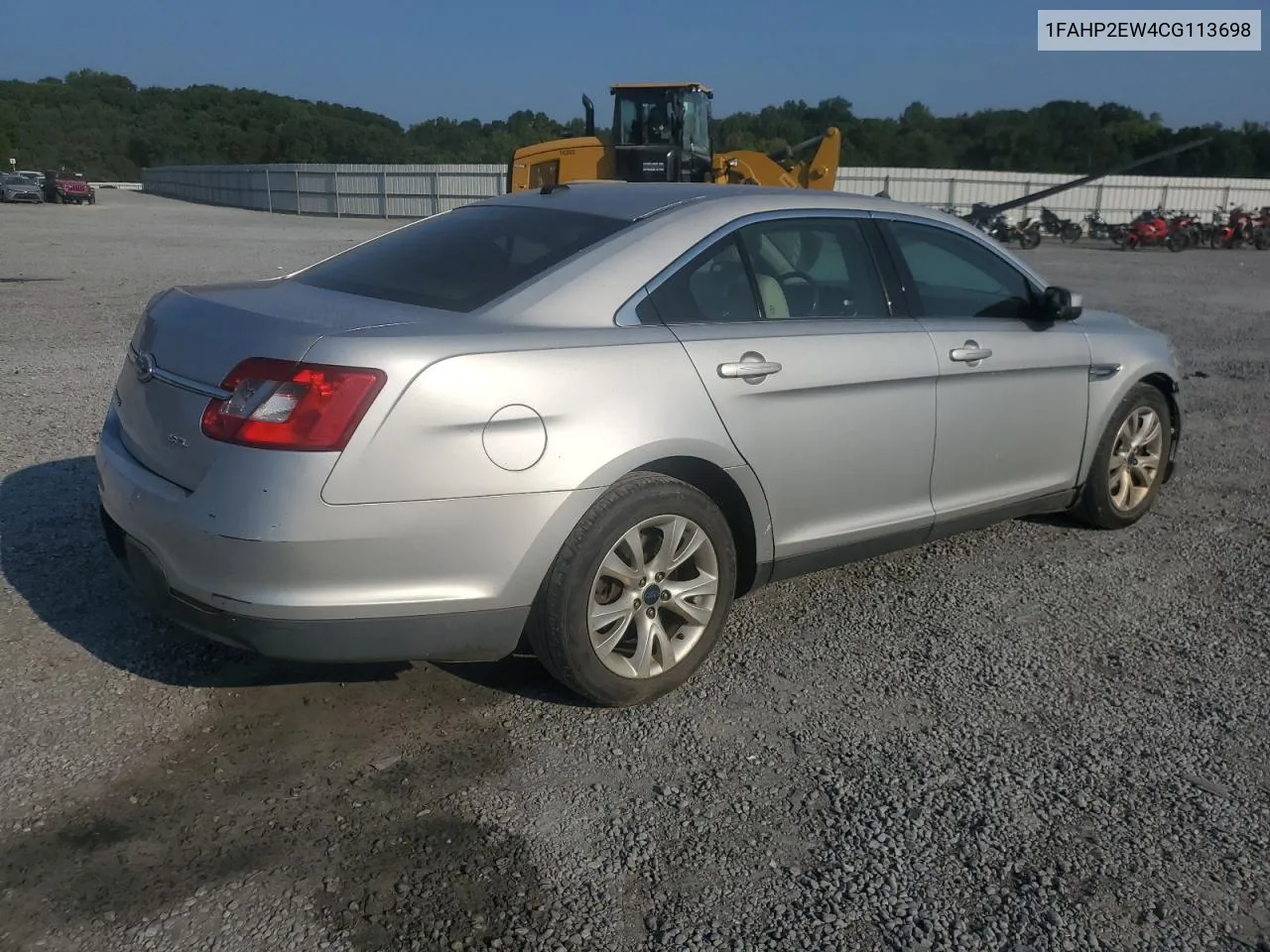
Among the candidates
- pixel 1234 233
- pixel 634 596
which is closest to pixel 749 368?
pixel 634 596

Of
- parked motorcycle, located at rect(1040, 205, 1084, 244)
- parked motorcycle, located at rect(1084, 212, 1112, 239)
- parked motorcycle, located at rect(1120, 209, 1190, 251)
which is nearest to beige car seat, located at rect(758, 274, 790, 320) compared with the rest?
parked motorcycle, located at rect(1120, 209, 1190, 251)

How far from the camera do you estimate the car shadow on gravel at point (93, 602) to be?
3732 mm

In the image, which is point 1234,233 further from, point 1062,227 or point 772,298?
point 772,298

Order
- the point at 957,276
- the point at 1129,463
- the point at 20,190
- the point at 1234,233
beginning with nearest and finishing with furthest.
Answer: the point at 957,276 < the point at 1129,463 < the point at 1234,233 < the point at 20,190

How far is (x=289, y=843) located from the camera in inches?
111

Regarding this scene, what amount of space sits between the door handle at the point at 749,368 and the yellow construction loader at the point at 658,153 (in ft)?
53.9

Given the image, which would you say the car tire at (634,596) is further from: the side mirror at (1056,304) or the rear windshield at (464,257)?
the side mirror at (1056,304)

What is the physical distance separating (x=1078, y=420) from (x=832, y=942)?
3207 mm

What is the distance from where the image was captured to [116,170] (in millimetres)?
91625

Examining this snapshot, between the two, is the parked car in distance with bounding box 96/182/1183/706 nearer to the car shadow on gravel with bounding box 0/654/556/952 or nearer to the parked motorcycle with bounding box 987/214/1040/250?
the car shadow on gravel with bounding box 0/654/556/952

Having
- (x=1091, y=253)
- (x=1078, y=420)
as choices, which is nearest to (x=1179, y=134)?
(x=1091, y=253)

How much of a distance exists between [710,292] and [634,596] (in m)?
1.06

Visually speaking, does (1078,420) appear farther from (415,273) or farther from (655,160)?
(655,160)

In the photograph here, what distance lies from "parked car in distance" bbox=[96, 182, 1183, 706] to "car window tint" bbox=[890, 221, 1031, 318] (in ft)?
0.05
